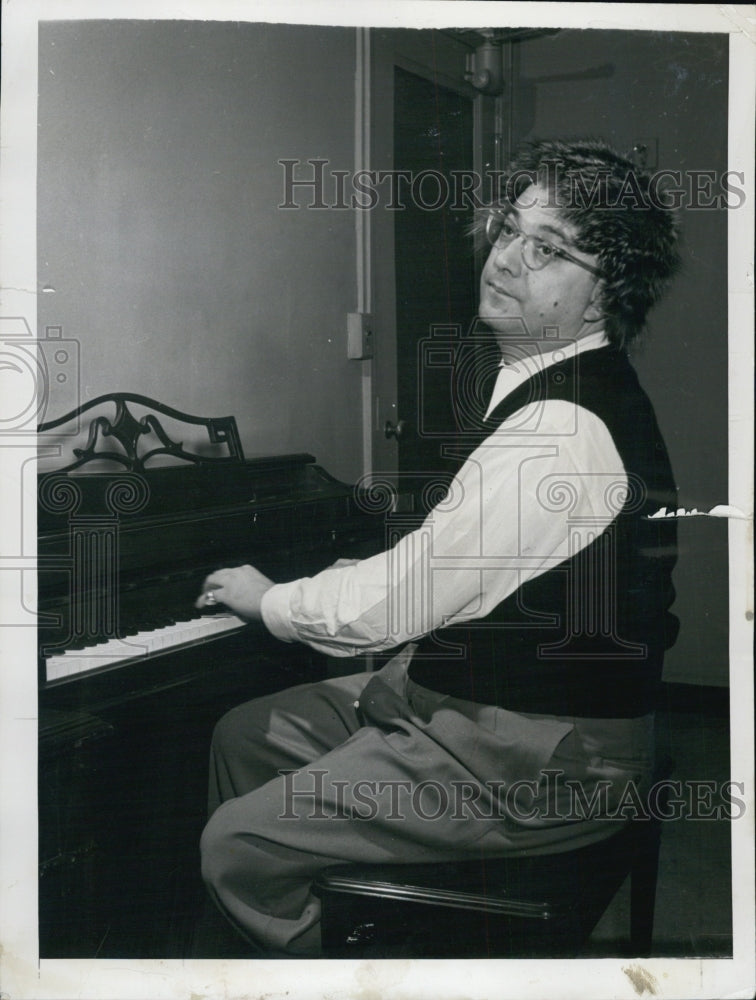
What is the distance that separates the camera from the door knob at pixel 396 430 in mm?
1488

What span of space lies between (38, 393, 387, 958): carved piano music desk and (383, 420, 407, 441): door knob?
107mm

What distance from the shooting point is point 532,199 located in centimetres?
146

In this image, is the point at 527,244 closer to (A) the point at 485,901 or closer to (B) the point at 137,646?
(B) the point at 137,646

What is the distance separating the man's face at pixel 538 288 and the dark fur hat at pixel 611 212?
2 centimetres

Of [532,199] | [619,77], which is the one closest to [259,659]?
[532,199]

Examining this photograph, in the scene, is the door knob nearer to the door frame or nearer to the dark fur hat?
the door frame

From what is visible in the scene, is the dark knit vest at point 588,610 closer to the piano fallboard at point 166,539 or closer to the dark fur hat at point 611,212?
the dark fur hat at point 611,212

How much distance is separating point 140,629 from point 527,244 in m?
0.87

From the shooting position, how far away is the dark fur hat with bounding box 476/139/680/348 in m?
1.46
